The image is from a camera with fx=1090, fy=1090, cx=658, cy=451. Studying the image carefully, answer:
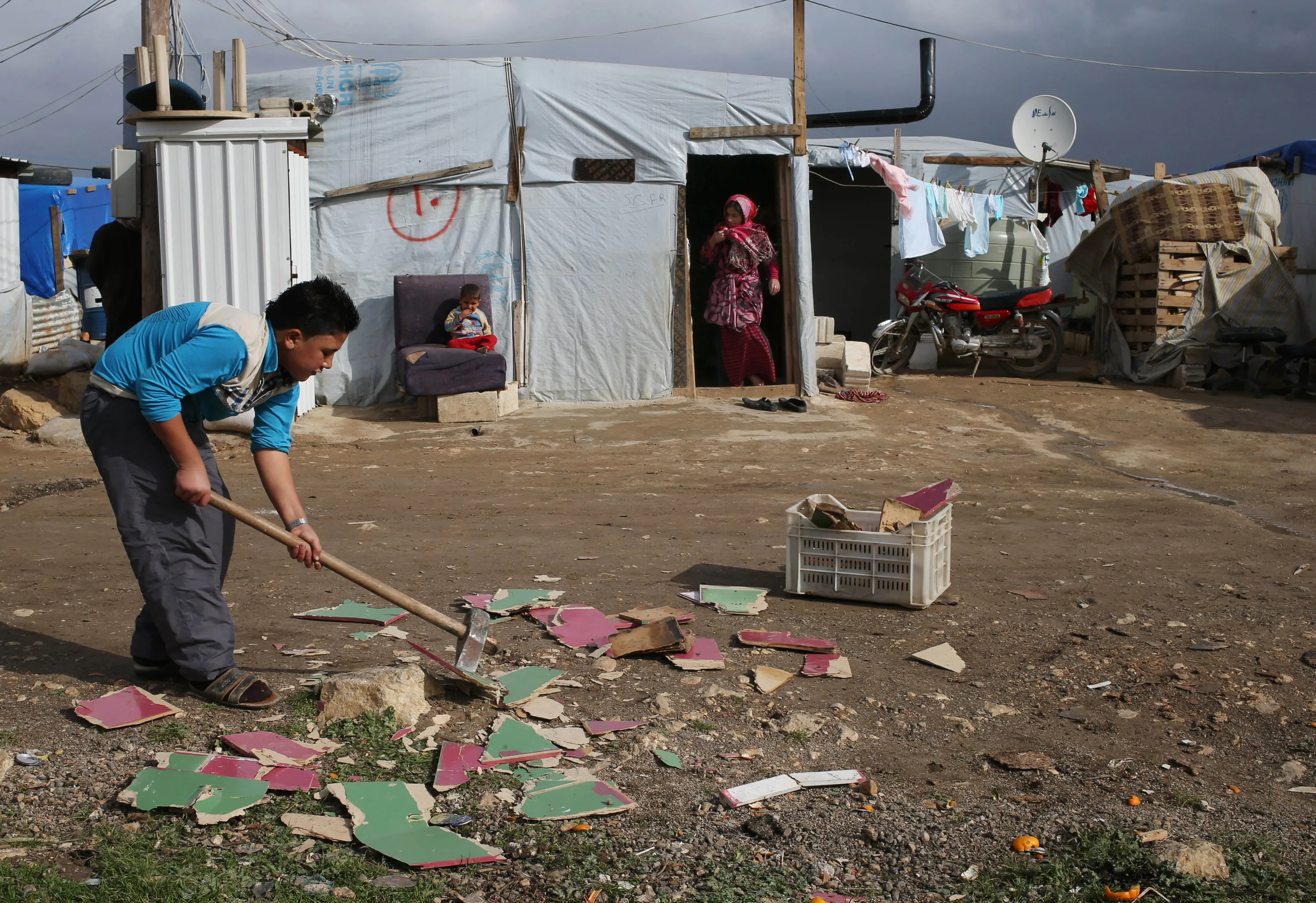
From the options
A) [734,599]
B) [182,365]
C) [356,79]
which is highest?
[356,79]

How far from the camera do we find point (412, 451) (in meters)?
8.47

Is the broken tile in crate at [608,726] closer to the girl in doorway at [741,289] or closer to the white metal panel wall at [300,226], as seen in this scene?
the white metal panel wall at [300,226]

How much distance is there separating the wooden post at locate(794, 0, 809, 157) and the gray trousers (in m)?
8.17

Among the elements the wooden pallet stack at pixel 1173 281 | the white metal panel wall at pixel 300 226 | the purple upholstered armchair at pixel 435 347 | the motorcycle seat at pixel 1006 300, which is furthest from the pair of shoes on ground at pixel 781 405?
the wooden pallet stack at pixel 1173 281

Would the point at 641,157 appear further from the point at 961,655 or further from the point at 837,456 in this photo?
the point at 961,655

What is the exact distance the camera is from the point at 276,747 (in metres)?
3.21

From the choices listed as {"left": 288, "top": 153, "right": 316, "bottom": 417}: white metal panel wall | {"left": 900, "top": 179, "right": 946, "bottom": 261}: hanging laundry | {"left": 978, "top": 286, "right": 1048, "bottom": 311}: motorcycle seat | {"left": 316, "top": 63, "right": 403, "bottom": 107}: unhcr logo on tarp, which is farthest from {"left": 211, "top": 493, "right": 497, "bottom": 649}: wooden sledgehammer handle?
{"left": 978, "top": 286, "right": 1048, "bottom": 311}: motorcycle seat

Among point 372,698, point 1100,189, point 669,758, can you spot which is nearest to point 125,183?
point 372,698

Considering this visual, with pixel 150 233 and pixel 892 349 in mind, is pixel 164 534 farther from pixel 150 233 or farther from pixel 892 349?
pixel 892 349

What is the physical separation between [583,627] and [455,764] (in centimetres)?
125

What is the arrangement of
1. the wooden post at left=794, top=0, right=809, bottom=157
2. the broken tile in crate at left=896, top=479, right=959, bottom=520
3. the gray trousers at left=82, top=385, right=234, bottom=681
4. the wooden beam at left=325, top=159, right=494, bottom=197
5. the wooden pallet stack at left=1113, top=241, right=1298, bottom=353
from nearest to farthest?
the gray trousers at left=82, top=385, right=234, bottom=681
the broken tile in crate at left=896, top=479, right=959, bottom=520
the wooden beam at left=325, top=159, right=494, bottom=197
the wooden post at left=794, top=0, right=809, bottom=157
the wooden pallet stack at left=1113, top=241, right=1298, bottom=353

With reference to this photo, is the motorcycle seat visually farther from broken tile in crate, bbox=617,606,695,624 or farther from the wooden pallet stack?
broken tile in crate, bbox=617,606,695,624

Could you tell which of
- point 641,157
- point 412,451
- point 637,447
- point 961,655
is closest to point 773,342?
point 641,157

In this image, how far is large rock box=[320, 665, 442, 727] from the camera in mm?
3430
